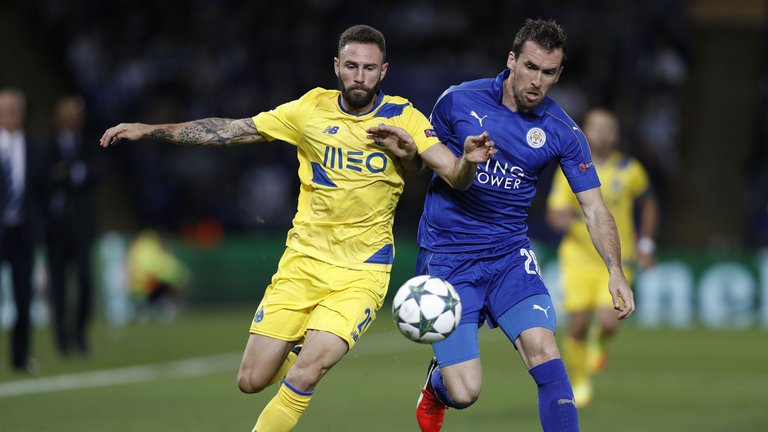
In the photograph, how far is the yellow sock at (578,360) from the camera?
11.8 metres

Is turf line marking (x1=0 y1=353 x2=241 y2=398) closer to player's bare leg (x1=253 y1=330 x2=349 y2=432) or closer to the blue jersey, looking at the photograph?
player's bare leg (x1=253 y1=330 x2=349 y2=432)

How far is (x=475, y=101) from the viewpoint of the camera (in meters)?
8.01

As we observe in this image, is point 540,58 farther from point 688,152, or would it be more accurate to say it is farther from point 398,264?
point 688,152

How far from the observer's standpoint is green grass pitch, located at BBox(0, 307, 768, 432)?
10211 mm

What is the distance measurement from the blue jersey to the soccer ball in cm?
67

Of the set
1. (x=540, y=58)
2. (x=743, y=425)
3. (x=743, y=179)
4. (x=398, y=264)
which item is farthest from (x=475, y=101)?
(x=743, y=179)

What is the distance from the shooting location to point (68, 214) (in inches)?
595

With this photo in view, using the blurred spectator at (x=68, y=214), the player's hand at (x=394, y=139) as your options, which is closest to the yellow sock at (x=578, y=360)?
the player's hand at (x=394, y=139)

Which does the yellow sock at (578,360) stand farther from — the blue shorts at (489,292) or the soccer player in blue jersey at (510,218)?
the blue shorts at (489,292)

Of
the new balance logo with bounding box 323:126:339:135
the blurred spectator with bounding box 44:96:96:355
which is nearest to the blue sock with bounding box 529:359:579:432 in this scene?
the new balance logo with bounding box 323:126:339:135

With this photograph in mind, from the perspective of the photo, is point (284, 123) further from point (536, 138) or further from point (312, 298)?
point (536, 138)

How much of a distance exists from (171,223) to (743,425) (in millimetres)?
14303

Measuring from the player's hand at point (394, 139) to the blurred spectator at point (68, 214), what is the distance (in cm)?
799

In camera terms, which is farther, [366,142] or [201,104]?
[201,104]
